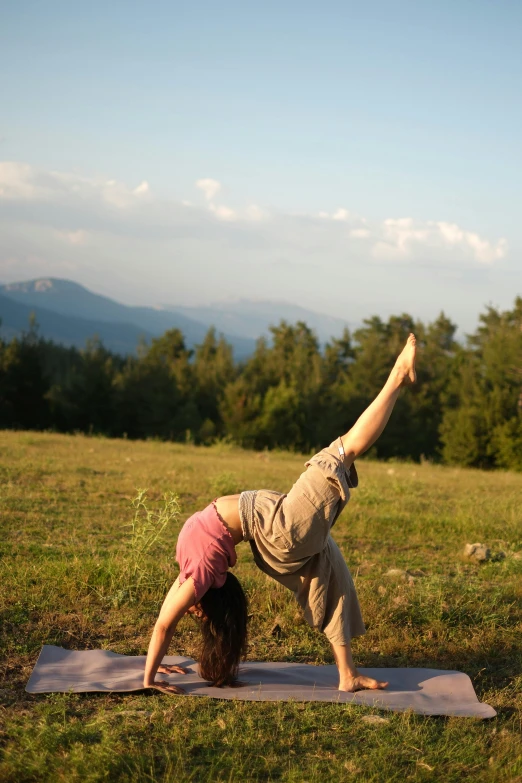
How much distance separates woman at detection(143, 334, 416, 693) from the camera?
161 inches

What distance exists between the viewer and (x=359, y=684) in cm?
428

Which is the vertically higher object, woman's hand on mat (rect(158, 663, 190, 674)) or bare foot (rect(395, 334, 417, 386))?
bare foot (rect(395, 334, 417, 386))

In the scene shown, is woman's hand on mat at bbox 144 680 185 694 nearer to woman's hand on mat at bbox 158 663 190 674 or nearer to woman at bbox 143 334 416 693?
woman at bbox 143 334 416 693

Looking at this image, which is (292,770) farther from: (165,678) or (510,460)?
(510,460)

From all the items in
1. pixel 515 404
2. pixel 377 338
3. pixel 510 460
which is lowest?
pixel 510 460

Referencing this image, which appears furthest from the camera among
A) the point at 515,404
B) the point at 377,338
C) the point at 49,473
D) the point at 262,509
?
the point at 377,338

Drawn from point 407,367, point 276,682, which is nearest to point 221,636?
point 276,682

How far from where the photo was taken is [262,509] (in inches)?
165

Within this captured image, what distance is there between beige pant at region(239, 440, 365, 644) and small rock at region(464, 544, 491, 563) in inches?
131

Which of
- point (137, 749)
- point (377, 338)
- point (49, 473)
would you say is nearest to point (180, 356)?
point (377, 338)

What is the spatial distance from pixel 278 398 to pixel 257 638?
33925 millimetres

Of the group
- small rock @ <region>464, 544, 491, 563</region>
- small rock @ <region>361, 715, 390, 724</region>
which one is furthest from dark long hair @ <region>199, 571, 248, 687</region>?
small rock @ <region>464, 544, 491, 563</region>

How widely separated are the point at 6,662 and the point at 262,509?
1927 mm

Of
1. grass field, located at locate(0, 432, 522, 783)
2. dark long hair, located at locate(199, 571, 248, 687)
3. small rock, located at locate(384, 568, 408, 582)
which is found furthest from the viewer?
small rock, located at locate(384, 568, 408, 582)
